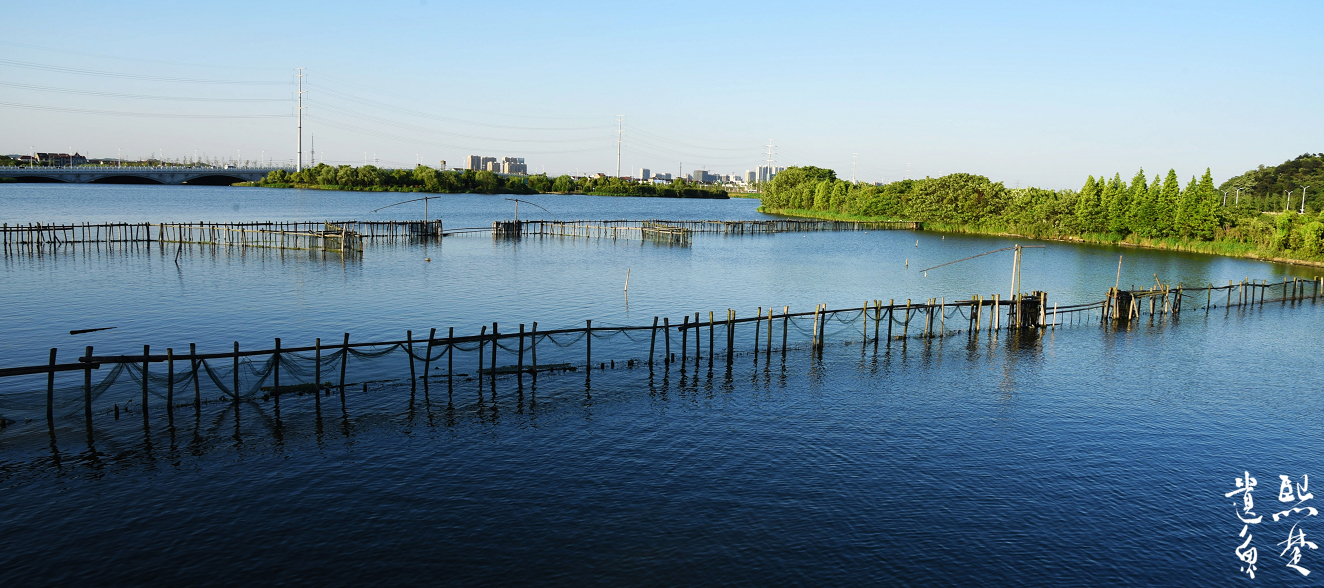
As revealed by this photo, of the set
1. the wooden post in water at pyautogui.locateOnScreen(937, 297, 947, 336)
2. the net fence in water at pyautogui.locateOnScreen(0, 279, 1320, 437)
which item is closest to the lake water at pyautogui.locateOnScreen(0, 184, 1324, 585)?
the net fence in water at pyautogui.locateOnScreen(0, 279, 1320, 437)

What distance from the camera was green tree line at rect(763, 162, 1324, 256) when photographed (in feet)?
325

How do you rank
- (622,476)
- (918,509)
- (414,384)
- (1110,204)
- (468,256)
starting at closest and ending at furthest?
(918,509)
(622,476)
(414,384)
(468,256)
(1110,204)

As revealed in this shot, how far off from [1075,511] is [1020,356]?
20939 mm

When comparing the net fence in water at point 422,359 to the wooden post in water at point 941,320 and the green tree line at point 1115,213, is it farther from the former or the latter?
the green tree line at point 1115,213

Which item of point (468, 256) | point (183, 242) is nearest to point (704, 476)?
point (468, 256)

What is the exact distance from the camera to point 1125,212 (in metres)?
115

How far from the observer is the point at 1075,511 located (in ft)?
76.4

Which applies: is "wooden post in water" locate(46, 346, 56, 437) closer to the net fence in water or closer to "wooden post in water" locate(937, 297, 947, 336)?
the net fence in water

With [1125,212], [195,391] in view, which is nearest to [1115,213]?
[1125,212]

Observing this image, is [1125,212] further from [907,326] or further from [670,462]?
[670,462]

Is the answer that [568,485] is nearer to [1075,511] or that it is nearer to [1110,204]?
[1075,511]

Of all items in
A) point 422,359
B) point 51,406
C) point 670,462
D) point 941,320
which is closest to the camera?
point 670,462

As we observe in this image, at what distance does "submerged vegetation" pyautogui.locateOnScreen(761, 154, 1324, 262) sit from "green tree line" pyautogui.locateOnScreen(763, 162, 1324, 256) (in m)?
0.13

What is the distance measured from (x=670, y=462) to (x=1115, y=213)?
111378mm
